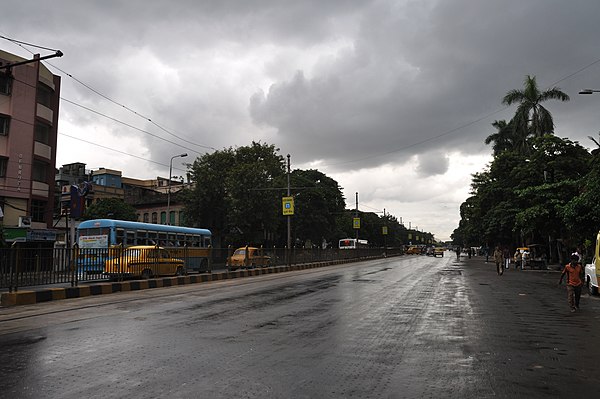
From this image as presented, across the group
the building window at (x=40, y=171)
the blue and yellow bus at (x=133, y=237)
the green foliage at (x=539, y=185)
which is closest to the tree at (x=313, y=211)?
the green foliage at (x=539, y=185)

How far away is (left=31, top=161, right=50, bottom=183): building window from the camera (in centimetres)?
3377

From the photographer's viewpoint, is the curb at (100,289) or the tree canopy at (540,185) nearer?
the curb at (100,289)

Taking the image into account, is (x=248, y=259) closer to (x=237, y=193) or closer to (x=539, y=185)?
(x=237, y=193)

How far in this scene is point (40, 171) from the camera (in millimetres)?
34406

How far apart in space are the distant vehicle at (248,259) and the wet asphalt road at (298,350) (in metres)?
16.5

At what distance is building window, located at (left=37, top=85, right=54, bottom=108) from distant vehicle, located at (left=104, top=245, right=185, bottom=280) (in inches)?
813

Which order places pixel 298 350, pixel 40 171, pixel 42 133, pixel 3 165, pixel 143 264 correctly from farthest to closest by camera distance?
1. pixel 42 133
2. pixel 40 171
3. pixel 3 165
4. pixel 143 264
5. pixel 298 350

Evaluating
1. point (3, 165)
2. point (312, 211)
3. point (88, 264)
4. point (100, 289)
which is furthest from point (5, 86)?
point (312, 211)

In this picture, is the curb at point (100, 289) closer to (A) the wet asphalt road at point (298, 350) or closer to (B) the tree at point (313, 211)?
(A) the wet asphalt road at point (298, 350)

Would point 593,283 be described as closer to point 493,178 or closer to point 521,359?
point 521,359

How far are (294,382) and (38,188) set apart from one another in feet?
112

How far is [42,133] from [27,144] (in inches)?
103

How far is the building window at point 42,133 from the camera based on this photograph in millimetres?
34125

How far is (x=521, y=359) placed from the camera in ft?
20.7
